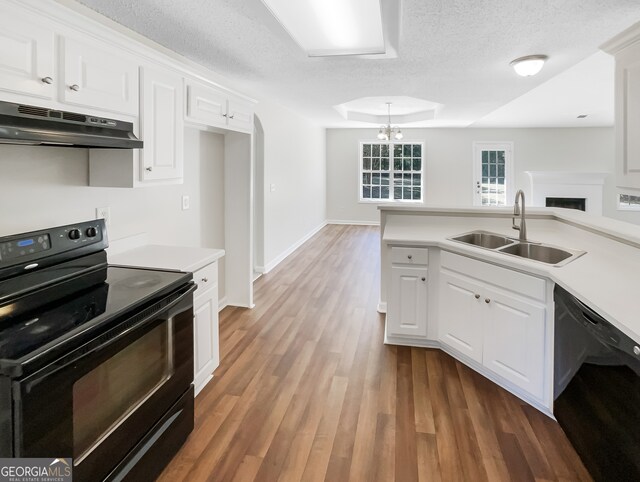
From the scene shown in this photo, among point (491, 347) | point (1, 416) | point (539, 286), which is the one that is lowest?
point (491, 347)

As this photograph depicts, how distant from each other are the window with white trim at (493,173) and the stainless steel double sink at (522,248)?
257 inches

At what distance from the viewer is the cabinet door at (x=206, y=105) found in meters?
2.69

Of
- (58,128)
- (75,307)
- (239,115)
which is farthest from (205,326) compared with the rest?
(239,115)

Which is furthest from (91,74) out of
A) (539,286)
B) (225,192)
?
(539,286)

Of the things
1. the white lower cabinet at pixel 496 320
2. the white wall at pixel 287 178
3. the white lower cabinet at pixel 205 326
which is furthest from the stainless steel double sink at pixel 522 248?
the white wall at pixel 287 178

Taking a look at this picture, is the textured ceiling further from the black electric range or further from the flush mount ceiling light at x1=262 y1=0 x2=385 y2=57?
the black electric range

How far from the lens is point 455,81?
4184mm

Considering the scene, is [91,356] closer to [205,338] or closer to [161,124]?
[205,338]

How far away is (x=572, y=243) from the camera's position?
2.86 meters

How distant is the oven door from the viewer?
1.18 metres

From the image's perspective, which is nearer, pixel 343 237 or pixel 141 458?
pixel 141 458

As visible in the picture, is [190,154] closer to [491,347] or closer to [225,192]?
[225,192]

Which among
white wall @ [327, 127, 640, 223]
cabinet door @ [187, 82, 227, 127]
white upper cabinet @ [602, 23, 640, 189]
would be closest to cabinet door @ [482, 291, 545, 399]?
white upper cabinet @ [602, 23, 640, 189]

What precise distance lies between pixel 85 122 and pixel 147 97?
58 cm
